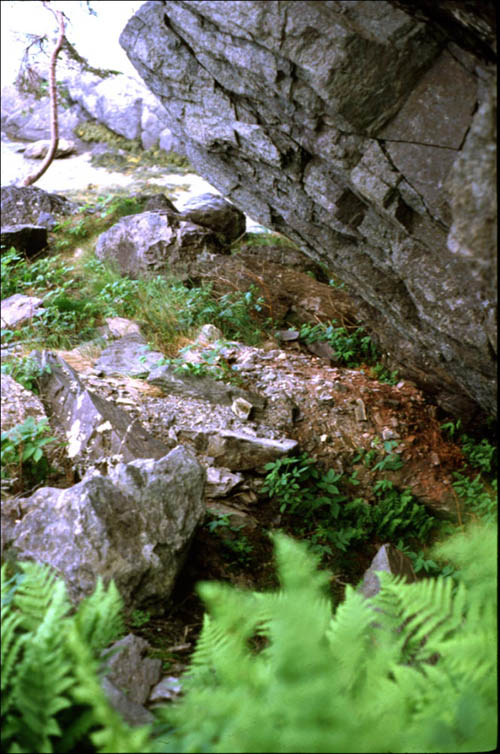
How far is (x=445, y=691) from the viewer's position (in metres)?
1.45

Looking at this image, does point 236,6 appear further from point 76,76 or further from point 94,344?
point 76,76

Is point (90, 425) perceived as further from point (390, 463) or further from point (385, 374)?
point (385, 374)

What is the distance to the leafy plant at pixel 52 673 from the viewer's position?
5.06 ft

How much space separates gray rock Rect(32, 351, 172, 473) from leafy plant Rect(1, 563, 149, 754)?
1.28 metres

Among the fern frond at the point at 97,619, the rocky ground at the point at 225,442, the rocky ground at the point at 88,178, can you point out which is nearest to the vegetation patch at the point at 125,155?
the rocky ground at the point at 88,178

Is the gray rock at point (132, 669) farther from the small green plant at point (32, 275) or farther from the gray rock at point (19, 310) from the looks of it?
the small green plant at point (32, 275)

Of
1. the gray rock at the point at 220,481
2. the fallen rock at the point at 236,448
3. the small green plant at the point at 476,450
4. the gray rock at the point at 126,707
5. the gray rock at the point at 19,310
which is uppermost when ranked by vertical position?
the small green plant at the point at 476,450

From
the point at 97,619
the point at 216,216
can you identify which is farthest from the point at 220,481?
the point at 216,216

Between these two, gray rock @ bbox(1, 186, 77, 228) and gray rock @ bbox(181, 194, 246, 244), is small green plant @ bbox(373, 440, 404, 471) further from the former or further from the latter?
gray rock @ bbox(1, 186, 77, 228)

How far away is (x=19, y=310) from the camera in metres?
4.78

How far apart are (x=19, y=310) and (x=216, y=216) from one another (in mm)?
3651

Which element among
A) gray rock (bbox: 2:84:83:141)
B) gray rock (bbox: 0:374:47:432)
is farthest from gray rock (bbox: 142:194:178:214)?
gray rock (bbox: 2:84:83:141)

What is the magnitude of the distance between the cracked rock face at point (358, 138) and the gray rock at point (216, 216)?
382 centimetres

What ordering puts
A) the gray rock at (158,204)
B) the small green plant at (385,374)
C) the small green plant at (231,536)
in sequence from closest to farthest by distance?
1. the small green plant at (231,536)
2. the small green plant at (385,374)
3. the gray rock at (158,204)
